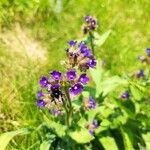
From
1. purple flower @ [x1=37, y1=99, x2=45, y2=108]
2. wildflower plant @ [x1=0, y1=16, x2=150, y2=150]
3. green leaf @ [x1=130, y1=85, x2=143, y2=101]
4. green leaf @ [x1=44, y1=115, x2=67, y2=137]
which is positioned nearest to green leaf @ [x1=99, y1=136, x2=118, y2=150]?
wildflower plant @ [x1=0, y1=16, x2=150, y2=150]

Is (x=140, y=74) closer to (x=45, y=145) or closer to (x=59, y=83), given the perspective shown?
(x=45, y=145)

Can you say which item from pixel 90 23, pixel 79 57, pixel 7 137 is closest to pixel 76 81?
pixel 79 57

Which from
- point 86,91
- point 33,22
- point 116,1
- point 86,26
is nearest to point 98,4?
point 116,1

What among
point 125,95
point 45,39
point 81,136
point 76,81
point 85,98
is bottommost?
point 81,136

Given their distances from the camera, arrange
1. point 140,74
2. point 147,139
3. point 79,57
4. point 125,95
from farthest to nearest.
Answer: point 140,74, point 125,95, point 147,139, point 79,57

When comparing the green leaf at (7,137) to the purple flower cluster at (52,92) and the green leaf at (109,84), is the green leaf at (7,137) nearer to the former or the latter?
the purple flower cluster at (52,92)

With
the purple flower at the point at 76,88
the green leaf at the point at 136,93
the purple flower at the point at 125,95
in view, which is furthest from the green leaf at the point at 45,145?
the purple flower at the point at 125,95

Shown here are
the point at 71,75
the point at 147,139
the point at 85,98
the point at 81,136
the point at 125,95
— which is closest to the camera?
the point at 71,75
